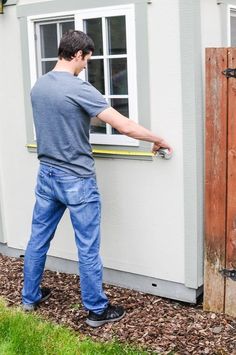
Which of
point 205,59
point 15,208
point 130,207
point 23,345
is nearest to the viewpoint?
point 23,345

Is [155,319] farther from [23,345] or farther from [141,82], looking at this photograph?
[141,82]

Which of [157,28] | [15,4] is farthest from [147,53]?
[15,4]

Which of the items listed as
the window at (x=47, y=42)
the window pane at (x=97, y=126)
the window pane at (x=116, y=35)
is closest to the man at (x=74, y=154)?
the window pane at (x=116, y=35)

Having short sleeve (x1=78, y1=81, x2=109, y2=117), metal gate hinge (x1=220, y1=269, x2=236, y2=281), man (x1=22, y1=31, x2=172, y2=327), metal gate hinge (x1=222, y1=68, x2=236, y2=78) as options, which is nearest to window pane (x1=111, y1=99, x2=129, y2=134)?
man (x1=22, y1=31, x2=172, y2=327)

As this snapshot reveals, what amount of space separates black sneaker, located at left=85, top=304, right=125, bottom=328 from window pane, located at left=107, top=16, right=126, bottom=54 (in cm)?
205

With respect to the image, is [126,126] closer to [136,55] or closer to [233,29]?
[136,55]

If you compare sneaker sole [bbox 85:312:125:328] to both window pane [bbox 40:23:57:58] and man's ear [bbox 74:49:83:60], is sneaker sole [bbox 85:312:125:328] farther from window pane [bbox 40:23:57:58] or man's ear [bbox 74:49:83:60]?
window pane [bbox 40:23:57:58]

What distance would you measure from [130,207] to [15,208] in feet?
4.82

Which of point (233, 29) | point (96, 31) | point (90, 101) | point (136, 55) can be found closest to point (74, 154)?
point (90, 101)

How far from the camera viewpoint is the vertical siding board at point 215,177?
462cm

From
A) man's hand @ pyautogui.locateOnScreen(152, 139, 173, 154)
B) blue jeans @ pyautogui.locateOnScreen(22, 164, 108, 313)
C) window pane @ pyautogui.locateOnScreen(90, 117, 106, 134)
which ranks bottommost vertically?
blue jeans @ pyautogui.locateOnScreen(22, 164, 108, 313)

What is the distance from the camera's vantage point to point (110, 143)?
525 centimetres

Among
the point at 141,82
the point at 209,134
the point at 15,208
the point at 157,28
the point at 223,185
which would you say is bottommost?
the point at 15,208

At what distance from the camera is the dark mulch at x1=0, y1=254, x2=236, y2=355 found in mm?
4434
